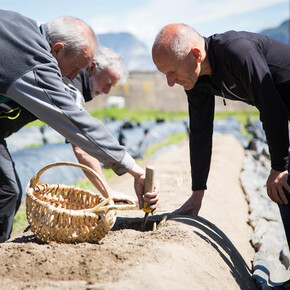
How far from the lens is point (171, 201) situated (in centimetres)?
399

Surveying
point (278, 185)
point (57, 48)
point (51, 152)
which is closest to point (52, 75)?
point (57, 48)

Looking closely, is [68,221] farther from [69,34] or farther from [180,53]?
[180,53]

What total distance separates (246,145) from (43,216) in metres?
8.39

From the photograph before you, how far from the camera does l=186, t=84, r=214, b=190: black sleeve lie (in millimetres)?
3064

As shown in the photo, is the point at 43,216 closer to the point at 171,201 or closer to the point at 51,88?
the point at 51,88

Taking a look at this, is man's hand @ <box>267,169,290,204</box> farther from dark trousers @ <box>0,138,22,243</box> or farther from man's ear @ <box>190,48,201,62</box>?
dark trousers @ <box>0,138,22,243</box>

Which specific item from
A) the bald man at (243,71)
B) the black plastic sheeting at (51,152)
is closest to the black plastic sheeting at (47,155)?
the black plastic sheeting at (51,152)

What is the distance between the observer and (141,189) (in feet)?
8.55

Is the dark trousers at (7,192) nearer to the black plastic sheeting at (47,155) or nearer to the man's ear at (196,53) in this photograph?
the man's ear at (196,53)

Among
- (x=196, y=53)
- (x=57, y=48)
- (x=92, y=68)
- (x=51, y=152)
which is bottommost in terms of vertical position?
(x=51, y=152)

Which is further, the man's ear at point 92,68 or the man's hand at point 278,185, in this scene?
the man's ear at point 92,68

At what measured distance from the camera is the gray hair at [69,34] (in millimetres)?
2422

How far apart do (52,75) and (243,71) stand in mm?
1112

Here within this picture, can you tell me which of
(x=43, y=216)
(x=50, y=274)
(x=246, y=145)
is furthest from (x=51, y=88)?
(x=246, y=145)
